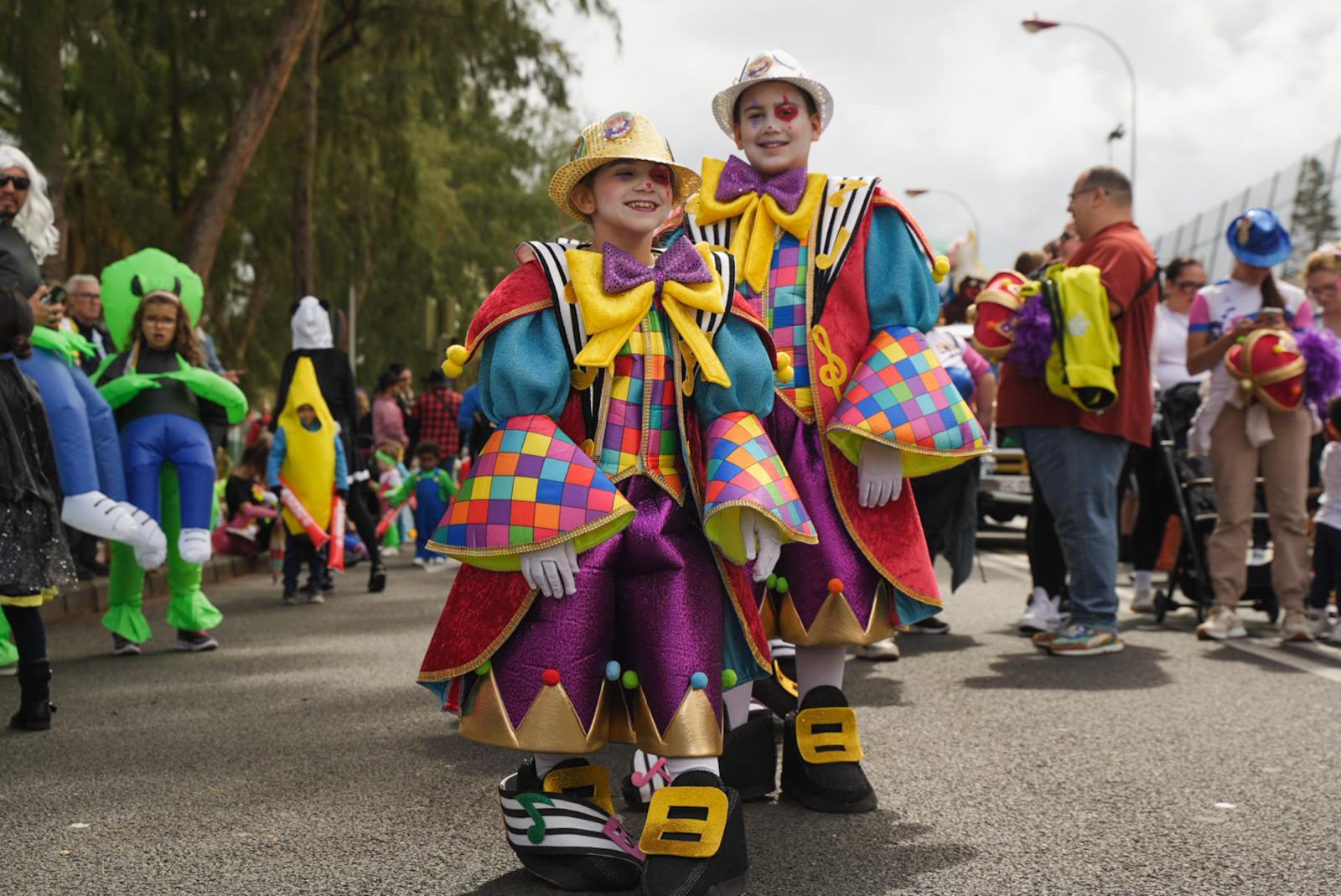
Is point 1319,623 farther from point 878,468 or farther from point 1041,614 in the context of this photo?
point 878,468

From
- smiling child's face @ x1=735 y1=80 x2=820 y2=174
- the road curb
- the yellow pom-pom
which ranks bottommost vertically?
the road curb

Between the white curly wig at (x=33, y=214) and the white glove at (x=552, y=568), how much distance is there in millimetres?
4568

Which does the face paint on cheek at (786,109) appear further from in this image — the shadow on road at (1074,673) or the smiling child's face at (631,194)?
the shadow on road at (1074,673)

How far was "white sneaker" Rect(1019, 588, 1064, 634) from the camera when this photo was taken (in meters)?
8.27

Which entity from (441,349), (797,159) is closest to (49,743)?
(797,159)

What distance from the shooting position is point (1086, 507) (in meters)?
7.29

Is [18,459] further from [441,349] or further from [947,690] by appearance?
[441,349]

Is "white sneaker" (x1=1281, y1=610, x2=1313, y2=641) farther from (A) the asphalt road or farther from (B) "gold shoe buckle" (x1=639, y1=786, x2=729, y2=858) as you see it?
(B) "gold shoe buckle" (x1=639, y1=786, x2=729, y2=858)

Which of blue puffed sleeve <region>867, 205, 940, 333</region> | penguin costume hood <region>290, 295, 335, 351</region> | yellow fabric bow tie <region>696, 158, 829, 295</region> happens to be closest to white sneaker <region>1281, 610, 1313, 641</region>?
blue puffed sleeve <region>867, 205, 940, 333</region>

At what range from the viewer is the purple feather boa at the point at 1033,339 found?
23.3 feet

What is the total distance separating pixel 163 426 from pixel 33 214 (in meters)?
1.13

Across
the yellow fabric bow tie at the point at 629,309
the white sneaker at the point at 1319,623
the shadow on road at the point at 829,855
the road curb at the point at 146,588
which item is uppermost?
the yellow fabric bow tie at the point at 629,309

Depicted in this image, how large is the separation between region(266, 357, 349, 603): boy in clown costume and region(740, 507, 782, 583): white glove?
733cm

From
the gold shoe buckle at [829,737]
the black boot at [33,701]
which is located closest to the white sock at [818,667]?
the gold shoe buckle at [829,737]
